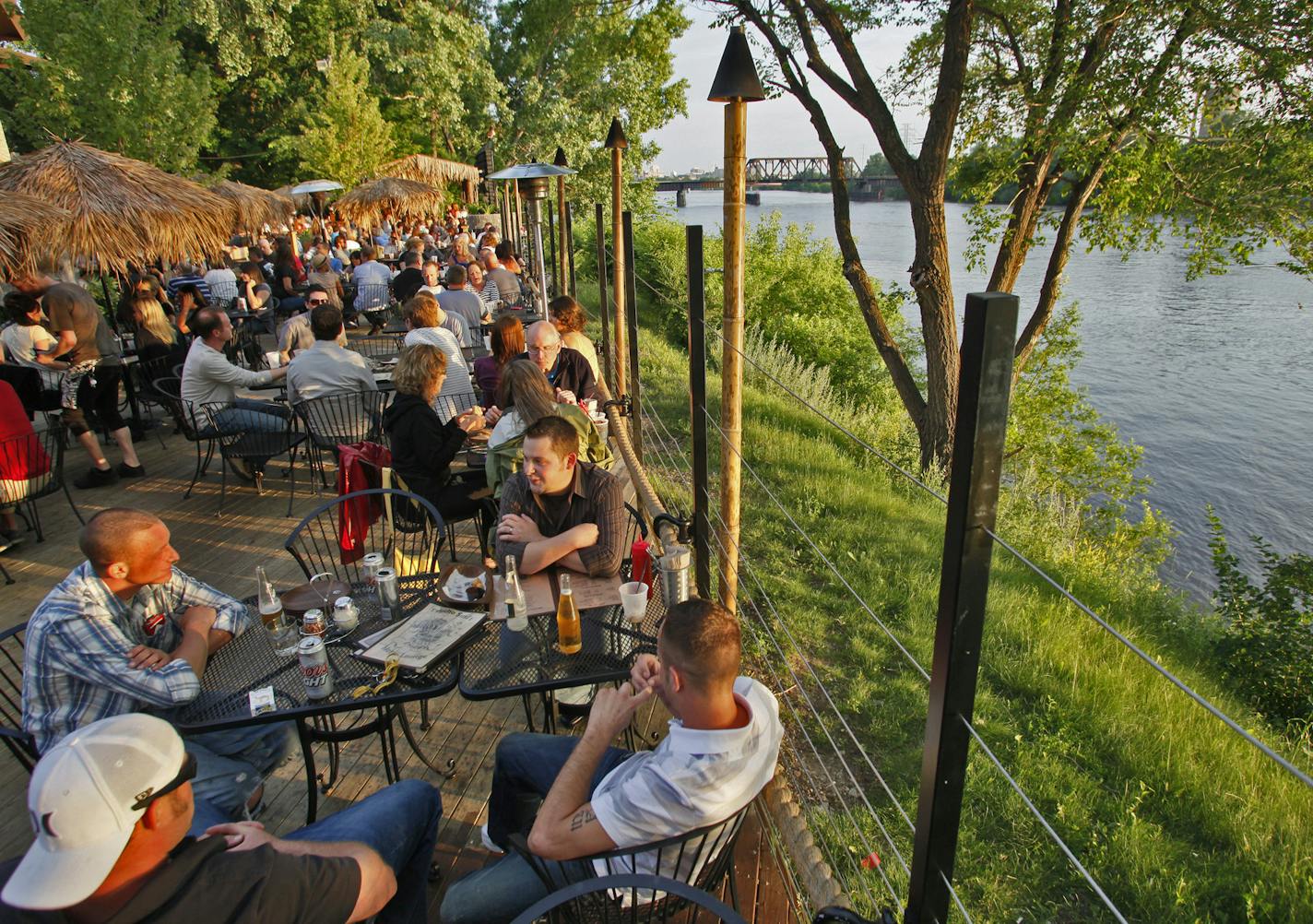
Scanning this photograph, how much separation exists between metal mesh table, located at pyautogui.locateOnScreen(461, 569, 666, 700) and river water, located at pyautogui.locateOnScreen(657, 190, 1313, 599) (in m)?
7.80

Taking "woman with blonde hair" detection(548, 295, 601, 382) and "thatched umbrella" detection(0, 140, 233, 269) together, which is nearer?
"woman with blonde hair" detection(548, 295, 601, 382)

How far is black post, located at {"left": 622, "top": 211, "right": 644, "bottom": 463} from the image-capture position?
563 centimetres

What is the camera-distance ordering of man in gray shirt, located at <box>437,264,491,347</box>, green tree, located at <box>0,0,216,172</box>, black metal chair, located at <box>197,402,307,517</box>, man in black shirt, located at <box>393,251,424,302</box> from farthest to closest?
green tree, located at <box>0,0,216,172</box>
man in black shirt, located at <box>393,251,424,302</box>
man in gray shirt, located at <box>437,264,491,347</box>
black metal chair, located at <box>197,402,307,517</box>

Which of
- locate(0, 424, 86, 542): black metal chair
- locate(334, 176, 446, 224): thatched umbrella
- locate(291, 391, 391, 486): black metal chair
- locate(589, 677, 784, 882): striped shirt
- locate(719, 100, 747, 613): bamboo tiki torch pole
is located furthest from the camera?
locate(334, 176, 446, 224): thatched umbrella

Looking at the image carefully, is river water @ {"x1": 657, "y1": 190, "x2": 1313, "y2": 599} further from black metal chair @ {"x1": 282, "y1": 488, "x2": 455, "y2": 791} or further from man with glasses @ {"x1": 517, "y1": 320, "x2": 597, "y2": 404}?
black metal chair @ {"x1": 282, "y1": 488, "x2": 455, "y2": 791}

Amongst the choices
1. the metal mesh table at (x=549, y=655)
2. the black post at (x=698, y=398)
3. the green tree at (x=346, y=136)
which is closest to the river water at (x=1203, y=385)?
the black post at (x=698, y=398)

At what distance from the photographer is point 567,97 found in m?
29.7

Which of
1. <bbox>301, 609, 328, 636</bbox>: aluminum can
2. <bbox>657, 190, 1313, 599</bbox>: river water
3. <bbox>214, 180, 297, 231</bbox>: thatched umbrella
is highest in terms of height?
<bbox>214, 180, 297, 231</bbox>: thatched umbrella

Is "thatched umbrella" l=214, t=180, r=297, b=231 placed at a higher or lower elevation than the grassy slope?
higher

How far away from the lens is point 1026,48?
30.5ft

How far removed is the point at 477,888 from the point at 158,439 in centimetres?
684

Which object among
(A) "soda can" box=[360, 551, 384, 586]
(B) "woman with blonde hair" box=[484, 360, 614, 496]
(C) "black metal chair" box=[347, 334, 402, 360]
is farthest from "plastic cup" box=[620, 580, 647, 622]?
(C) "black metal chair" box=[347, 334, 402, 360]

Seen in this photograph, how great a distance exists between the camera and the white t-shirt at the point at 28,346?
19.7 feet

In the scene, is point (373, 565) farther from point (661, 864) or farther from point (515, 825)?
point (661, 864)
